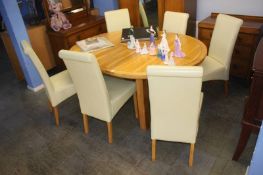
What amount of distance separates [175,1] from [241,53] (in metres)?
1.05

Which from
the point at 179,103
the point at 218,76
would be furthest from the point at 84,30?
the point at 179,103

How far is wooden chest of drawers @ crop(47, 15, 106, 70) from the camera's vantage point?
3.11 m

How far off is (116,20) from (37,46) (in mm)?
1211

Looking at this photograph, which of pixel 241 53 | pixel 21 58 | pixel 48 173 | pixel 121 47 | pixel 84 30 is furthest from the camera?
pixel 84 30

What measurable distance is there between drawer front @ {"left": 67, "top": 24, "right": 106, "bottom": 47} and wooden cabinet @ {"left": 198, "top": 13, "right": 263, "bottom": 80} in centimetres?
147

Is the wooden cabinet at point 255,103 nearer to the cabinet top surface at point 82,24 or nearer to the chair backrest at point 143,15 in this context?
the chair backrest at point 143,15

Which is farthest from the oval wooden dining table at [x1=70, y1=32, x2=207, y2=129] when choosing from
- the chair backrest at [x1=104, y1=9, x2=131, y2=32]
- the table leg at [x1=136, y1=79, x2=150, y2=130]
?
the chair backrest at [x1=104, y1=9, x2=131, y2=32]

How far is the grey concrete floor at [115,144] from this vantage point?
6.28ft

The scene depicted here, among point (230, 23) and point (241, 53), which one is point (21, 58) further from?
point (241, 53)

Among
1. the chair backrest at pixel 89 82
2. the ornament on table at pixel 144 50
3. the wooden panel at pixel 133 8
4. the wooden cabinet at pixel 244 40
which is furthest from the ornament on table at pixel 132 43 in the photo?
the wooden panel at pixel 133 8

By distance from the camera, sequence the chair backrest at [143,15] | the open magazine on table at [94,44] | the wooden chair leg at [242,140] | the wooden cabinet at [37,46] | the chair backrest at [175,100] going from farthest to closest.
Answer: the chair backrest at [143,15]
the wooden cabinet at [37,46]
the open magazine on table at [94,44]
the wooden chair leg at [242,140]
the chair backrest at [175,100]

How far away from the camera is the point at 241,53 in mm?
2701

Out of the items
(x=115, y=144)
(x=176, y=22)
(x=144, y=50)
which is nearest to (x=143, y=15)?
(x=176, y=22)

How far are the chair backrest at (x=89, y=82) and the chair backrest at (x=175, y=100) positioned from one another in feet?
1.49
